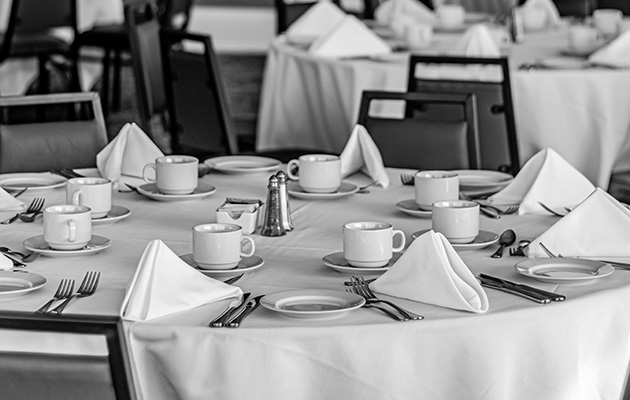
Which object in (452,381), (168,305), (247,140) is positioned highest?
(168,305)

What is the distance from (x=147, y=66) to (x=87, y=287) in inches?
109

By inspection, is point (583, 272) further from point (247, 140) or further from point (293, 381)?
Answer: point (247, 140)

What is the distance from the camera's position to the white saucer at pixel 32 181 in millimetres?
2700

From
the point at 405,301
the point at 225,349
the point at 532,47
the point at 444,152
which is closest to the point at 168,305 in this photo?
the point at 225,349

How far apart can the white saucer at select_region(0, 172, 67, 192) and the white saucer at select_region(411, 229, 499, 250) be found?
38.6 inches

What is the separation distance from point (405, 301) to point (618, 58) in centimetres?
294

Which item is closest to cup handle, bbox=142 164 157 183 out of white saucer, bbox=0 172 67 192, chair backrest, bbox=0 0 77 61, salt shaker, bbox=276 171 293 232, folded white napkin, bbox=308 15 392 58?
white saucer, bbox=0 172 67 192

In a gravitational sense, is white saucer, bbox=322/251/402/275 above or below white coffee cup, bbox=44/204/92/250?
below

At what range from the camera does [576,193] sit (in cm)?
249

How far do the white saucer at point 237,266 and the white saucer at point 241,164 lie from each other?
0.84 m

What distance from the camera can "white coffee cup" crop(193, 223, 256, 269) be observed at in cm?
194

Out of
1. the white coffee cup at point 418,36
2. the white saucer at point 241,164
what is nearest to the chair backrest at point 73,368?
the white saucer at point 241,164

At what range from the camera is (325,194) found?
8.48ft

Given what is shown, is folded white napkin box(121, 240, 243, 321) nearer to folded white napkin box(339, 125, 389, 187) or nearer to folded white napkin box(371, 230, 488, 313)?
folded white napkin box(371, 230, 488, 313)
